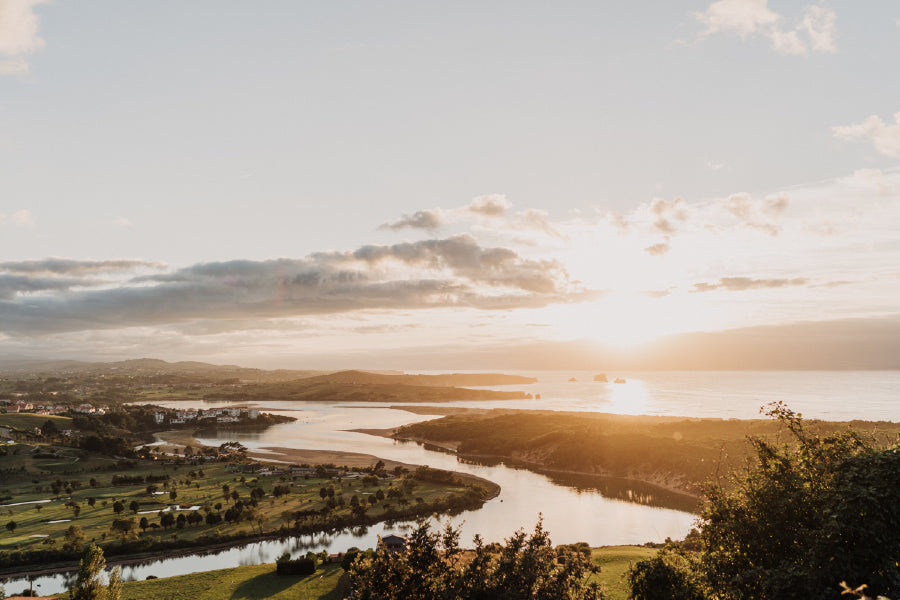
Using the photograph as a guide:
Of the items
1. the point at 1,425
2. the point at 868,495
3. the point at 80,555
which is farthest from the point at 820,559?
the point at 1,425

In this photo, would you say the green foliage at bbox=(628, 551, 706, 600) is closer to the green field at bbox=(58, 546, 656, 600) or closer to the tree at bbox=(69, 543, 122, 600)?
the green field at bbox=(58, 546, 656, 600)

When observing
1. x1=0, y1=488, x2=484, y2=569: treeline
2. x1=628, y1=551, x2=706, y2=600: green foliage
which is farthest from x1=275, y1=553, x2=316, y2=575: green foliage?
x1=628, y1=551, x2=706, y2=600: green foliage

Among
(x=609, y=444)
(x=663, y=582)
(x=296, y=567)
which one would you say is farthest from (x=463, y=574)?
(x=609, y=444)

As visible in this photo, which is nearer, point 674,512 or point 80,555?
point 80,555

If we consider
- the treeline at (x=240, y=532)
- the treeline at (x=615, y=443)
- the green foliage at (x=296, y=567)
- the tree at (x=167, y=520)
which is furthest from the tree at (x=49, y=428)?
the green foliage at (x=296, y=567)

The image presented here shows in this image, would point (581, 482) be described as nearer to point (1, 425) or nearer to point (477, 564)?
point (477, 564)

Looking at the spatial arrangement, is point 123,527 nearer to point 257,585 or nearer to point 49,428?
point 257,585
